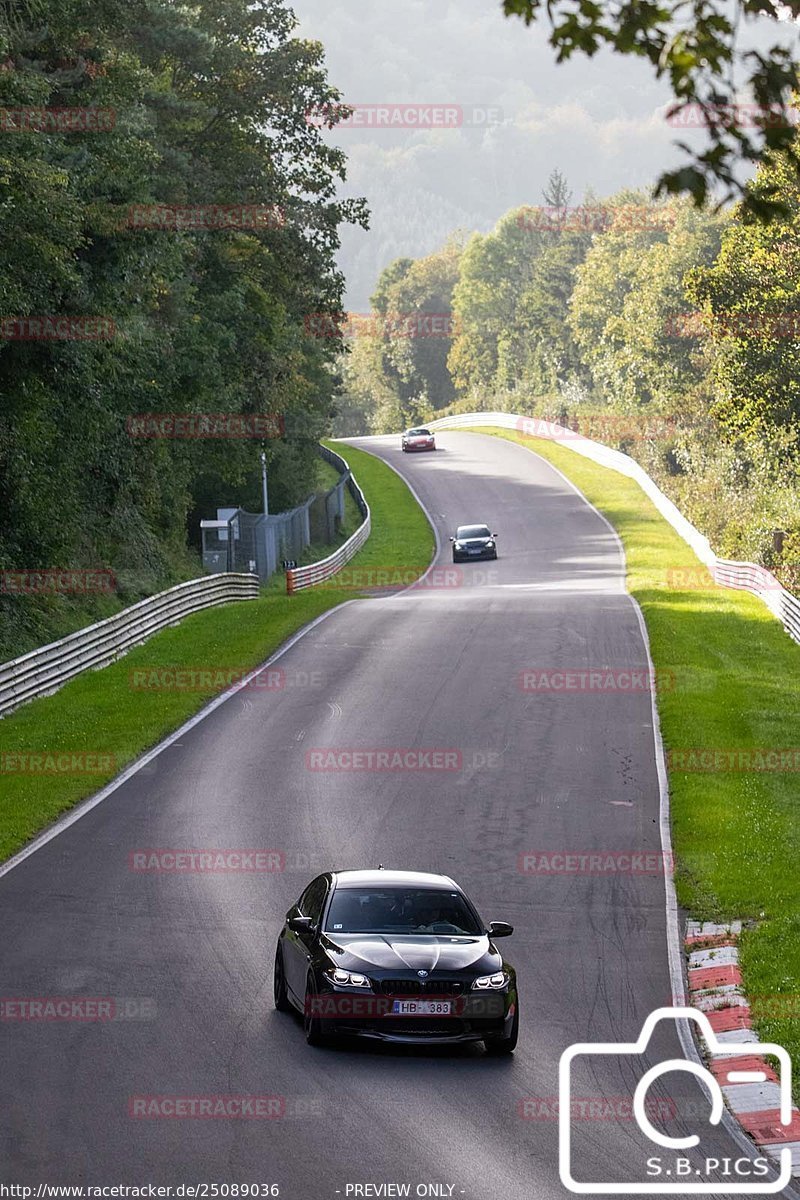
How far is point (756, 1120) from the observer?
10.8m

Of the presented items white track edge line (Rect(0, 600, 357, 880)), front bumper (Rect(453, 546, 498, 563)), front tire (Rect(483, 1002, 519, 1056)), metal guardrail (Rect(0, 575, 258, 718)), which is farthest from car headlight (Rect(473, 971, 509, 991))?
front bumper (Rect(453, 546, 498, 563))

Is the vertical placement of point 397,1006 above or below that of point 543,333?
below

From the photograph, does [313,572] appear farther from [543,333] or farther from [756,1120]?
[543,333]

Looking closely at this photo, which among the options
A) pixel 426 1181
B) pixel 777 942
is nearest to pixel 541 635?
pixel 777 942

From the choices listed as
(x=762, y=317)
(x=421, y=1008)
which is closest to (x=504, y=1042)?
(x=421, y=1008)

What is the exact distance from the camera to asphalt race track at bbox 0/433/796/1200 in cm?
985

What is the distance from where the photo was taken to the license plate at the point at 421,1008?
38.7 feet

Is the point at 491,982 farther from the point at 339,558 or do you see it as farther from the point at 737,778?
the point at 339,558

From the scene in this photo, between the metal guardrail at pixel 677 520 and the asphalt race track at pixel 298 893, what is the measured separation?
6.41 m

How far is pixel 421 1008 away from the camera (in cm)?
1180

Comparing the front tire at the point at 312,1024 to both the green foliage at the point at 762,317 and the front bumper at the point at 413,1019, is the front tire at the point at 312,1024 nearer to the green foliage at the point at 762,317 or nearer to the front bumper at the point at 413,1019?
the front bumper at the point at 413,1019

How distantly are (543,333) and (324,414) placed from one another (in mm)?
89881

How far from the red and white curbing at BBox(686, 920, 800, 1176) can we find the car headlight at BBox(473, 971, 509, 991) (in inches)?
69.1

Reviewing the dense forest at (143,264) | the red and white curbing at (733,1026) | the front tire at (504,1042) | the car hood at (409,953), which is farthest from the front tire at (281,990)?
the dense forest at (143,264)
